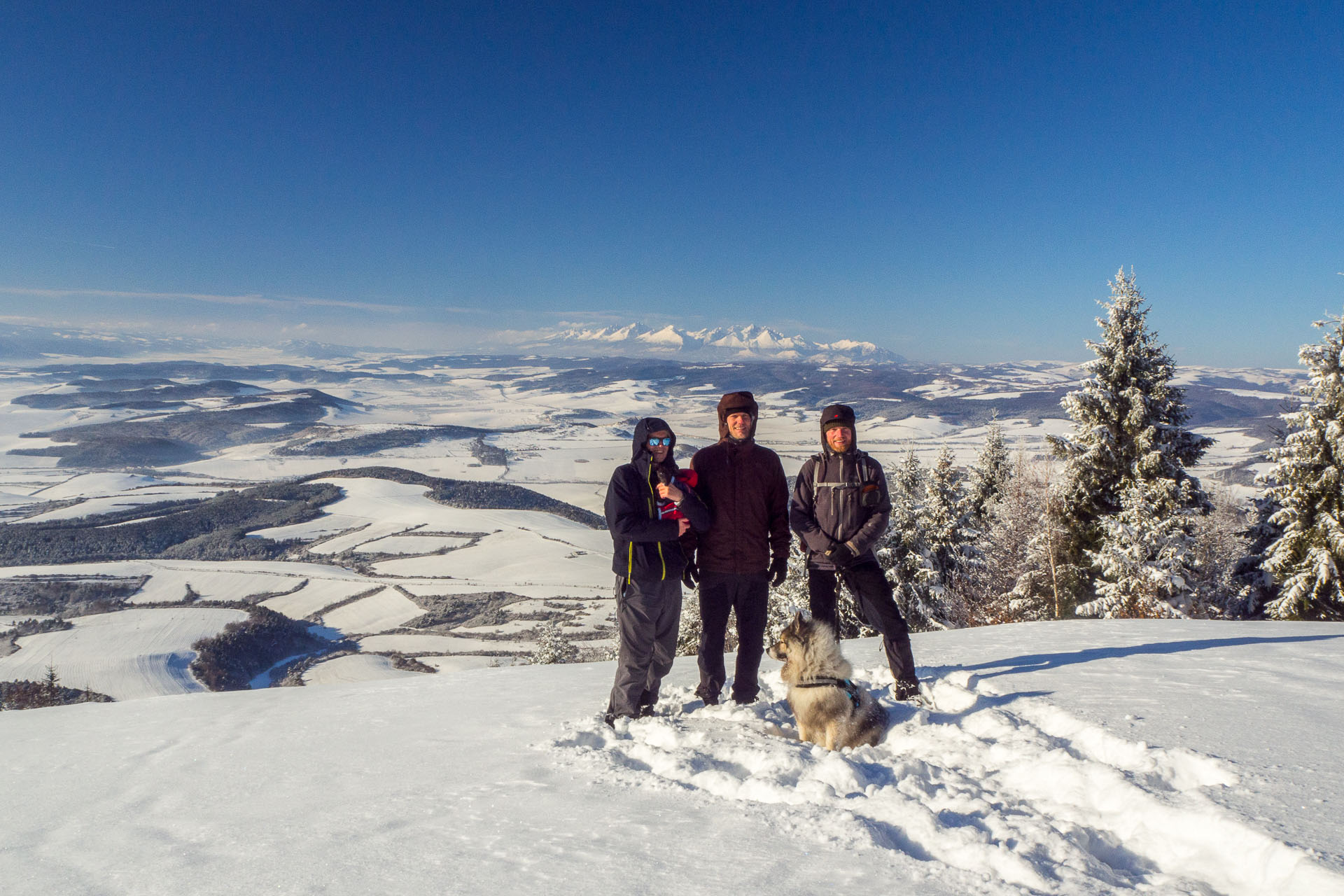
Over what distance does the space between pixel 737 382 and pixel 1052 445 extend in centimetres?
17798

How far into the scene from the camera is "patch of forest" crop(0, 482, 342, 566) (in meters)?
61.0

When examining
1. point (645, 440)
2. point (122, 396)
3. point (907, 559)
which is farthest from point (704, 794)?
point (122, 396)

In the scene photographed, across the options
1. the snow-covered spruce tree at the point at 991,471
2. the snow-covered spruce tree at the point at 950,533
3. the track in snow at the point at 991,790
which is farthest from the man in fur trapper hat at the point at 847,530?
the snow-covered spruce tree at the point at 991,471

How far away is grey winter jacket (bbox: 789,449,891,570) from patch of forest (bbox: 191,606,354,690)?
4104 cm

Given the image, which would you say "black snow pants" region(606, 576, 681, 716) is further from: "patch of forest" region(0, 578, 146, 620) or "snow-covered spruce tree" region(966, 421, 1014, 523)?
"patch of forest" region(0, 578, 146, 620)

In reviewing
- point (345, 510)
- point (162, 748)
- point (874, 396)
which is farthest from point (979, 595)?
point (874, 396)

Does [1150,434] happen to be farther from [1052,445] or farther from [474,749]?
[474,749]

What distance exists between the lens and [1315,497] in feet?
41.4

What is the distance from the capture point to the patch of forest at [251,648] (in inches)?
1422

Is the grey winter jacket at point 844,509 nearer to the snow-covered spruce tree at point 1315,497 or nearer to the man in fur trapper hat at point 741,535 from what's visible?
the man in fur trapper hat at point 741,535

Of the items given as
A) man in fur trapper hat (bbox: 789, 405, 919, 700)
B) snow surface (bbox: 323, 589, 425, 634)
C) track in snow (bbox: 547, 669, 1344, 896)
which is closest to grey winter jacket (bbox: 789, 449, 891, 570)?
man in fur trapper hat (bbox: 789, 405, 919, 700)

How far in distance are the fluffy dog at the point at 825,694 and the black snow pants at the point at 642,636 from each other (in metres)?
0.82

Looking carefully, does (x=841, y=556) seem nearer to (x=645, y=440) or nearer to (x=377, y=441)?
(x=645, y=440)

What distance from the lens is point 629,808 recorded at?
280cm
